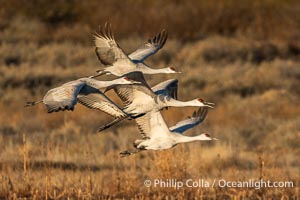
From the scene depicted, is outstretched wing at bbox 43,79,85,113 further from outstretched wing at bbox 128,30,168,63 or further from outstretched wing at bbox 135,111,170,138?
outstretched wing at bbox 128,30,168,63

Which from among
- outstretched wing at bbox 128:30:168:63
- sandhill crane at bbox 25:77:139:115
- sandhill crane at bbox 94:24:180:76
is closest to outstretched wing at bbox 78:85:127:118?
sandhill crane at bbox 25:77:139:115

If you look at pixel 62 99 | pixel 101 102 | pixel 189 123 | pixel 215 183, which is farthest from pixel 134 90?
pixel 215 183

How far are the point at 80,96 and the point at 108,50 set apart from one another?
83cm

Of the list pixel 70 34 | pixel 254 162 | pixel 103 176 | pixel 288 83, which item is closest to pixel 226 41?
pixel 70 34

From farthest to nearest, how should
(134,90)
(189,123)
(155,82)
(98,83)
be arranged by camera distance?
(155,82) < (189,123) < (134,90) < (98,83)

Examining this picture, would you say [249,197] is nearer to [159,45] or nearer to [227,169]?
[159,45]

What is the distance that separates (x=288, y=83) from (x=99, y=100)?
11597 millimetres

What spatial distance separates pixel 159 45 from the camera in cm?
1054

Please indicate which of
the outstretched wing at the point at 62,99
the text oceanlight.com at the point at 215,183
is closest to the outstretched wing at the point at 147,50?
the text oceanlight.com at the point at 215,183

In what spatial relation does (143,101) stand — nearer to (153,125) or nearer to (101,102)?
(153,125)

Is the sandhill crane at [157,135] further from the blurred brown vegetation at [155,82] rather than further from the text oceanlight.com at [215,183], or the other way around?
the text oceanlight.com at [215,183]

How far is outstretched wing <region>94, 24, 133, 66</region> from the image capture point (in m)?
9.41

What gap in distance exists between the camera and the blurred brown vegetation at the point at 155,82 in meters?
10.4

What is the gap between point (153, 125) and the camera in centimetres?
908
